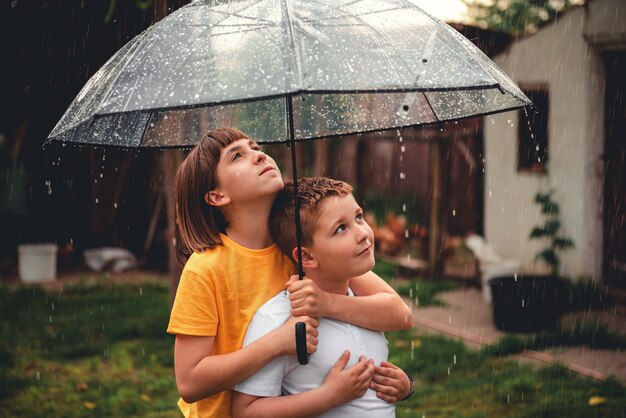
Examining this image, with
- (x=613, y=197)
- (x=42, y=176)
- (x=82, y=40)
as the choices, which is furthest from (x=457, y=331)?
(x=42, y=176)

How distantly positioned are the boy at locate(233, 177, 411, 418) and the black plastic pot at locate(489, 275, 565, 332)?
5080 millimetres

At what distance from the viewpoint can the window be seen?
9.95 meters

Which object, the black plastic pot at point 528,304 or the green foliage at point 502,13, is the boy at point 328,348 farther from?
the green foliage at point 502,13

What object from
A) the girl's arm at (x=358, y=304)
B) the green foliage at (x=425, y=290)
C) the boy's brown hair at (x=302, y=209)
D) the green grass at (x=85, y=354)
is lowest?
the green foliage at (x=425, y=290)

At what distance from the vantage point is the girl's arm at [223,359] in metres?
2.34

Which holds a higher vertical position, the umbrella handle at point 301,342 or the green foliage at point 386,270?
the umbrella handle at point 301,342

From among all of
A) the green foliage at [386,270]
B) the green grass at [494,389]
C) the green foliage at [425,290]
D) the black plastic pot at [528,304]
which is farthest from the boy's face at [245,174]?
the green foliage at [386,270]

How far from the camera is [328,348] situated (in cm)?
246

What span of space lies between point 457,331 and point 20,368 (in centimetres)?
419

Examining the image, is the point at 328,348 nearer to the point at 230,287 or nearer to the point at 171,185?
the point at 230,287

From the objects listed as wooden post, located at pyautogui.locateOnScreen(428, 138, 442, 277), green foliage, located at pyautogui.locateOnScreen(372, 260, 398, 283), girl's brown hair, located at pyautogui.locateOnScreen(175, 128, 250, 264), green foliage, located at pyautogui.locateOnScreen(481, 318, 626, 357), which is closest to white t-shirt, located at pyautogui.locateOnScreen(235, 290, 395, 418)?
girl's brown hair, located at pyautogui.locateOnScreen(175, 128, 250, 264)

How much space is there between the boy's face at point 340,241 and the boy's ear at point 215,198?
34 centimetres

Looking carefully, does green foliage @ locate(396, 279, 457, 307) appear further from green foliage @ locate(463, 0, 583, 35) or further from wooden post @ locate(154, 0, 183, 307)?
green foliage @ locate(463, 0, 583, 35)

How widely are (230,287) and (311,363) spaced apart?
0.36m
